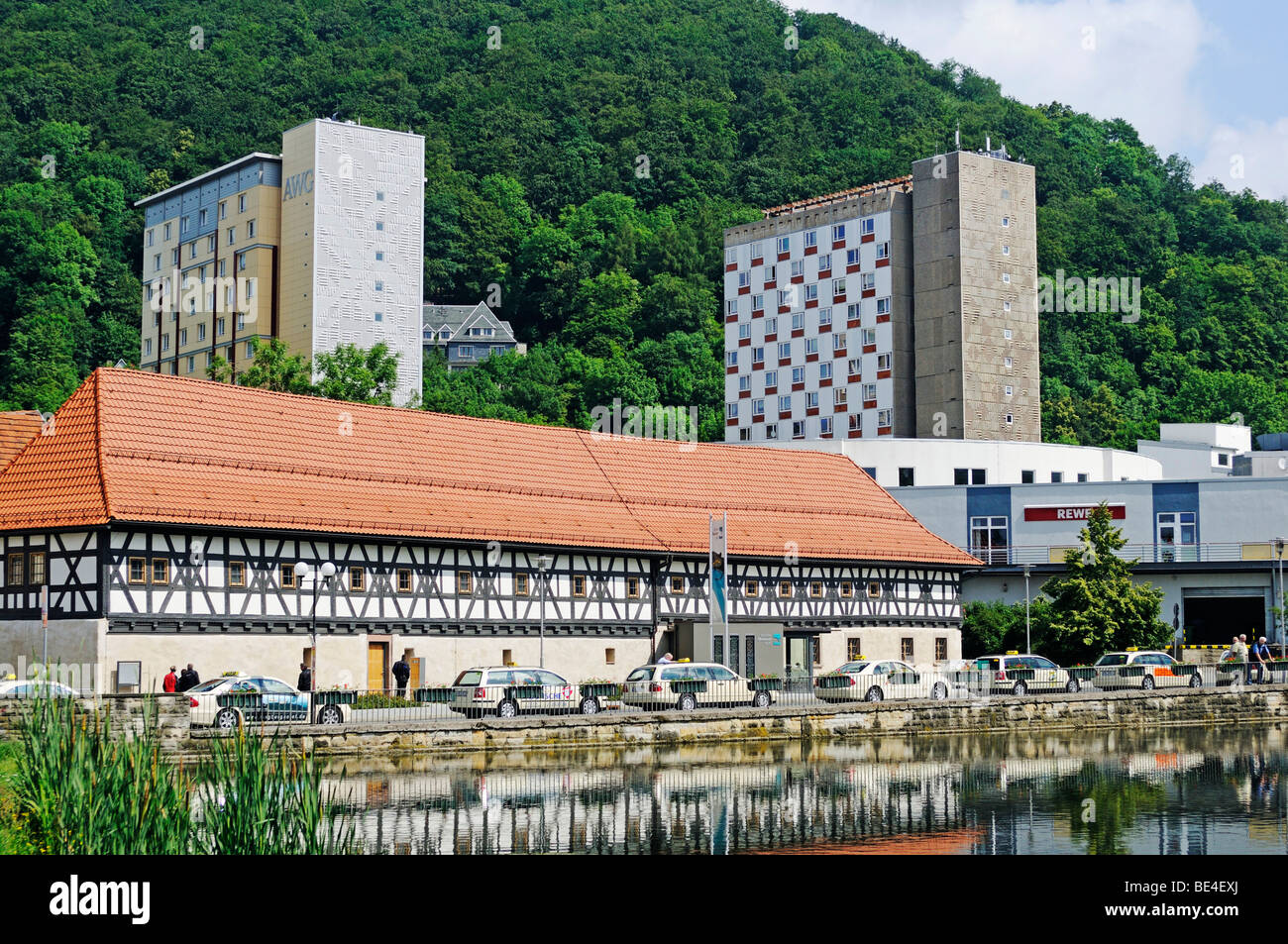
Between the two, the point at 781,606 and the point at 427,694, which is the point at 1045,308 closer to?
the point at 781,606

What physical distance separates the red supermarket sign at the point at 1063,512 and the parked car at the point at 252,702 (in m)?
43.6

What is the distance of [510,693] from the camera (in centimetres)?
4250

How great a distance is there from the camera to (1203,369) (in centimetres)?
13562

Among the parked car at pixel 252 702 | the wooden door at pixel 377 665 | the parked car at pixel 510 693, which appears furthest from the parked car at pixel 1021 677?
the parked car at pixel 252 702

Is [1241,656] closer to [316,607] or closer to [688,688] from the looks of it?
[688,688]

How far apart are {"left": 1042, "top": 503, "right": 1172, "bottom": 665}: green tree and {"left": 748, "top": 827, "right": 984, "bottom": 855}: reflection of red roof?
3730cm

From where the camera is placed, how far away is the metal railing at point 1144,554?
2788 inches

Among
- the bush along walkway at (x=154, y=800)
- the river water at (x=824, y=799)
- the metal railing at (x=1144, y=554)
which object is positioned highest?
the metal railing at (x=1144, y=554)

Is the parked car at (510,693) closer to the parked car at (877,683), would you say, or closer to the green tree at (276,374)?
the parked car at (877,683)

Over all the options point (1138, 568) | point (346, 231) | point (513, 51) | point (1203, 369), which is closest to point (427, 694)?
point (1138, 568)

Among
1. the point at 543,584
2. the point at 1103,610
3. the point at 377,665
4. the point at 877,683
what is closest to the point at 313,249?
the point at 543,584

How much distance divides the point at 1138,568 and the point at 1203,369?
237ft

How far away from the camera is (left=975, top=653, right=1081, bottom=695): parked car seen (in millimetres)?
52438
